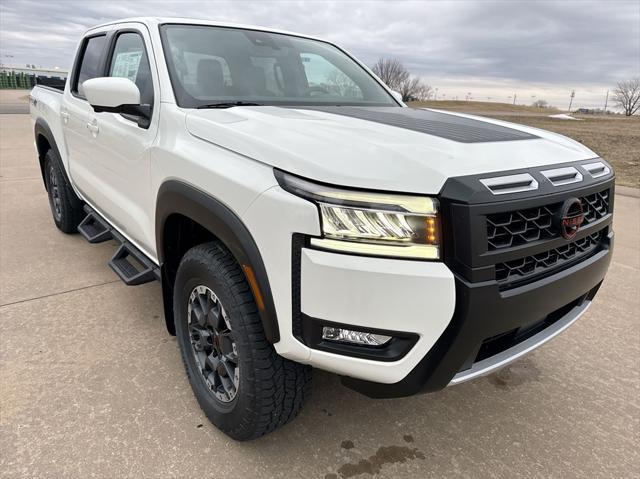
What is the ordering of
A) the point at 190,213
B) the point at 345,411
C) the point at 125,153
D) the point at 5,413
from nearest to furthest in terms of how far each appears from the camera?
1. the point at 190,213
2. the point at 5,413
3. the point at 345,411
4. the point at 125,153

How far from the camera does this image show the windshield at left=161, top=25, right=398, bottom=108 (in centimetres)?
247

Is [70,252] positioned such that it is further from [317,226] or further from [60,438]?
[317,226]

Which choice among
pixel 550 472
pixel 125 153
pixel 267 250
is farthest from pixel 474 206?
pixel 125 153

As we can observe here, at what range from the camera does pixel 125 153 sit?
8.89 feet

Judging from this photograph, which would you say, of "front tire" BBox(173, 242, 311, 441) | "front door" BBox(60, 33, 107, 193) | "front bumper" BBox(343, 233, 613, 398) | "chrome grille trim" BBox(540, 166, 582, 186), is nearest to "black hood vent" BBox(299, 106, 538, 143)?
"chrome grille trim" BBox(540, 166, 582, 186)

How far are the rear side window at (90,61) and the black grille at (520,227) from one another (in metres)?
3.04

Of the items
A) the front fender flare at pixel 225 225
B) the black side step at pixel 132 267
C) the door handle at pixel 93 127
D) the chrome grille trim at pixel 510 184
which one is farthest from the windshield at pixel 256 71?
the chrome grille trim at pixel 510 184

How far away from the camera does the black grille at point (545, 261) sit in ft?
5.29

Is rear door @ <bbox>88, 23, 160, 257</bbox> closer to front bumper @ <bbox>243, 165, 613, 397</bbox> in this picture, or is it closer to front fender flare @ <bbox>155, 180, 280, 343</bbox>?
front fender flare @ <bbox>155, 180, 280, 343</bbox>

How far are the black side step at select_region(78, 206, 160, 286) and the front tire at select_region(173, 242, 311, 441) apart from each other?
508 millimetres

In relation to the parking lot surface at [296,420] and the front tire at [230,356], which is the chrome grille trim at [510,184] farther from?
the parking lot surface at [296,420]

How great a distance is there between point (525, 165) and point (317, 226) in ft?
2.59

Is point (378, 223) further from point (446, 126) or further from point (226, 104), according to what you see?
point (226, 104)

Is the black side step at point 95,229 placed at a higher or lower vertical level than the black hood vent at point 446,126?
lower
